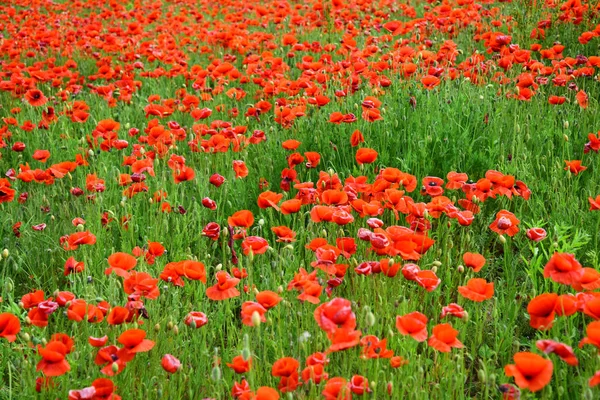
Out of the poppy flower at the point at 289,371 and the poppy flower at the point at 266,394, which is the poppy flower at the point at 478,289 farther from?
the poppy flower at the point at 266,394

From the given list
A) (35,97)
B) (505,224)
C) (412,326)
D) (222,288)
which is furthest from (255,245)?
(35,97)

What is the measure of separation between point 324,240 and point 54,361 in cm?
100

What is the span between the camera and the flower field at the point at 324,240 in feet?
6.38

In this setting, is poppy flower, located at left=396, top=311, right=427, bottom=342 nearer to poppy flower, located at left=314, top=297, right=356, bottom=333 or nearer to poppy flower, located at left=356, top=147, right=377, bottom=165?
poppy flower, located at left=314, top=297, right=356, bottom=333

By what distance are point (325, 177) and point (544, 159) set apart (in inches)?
51.6

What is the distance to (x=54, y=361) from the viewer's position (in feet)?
5.92

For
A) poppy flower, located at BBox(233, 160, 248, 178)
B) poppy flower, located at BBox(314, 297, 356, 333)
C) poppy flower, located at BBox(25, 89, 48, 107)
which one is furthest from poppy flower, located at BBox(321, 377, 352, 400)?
poppy flower, located at BBox(25, 89, 48, 107)

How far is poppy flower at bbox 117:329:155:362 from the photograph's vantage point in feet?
6.04

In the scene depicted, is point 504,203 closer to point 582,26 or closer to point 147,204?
point 147,204

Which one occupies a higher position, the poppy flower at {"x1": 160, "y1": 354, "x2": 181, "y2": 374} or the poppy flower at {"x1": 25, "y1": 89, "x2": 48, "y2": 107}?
the poppy flower at {"x1": 25, "y1": 89, "x2": 48, "y2": 107}

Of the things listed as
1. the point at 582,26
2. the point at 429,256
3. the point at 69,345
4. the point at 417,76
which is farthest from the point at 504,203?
the point at 582,26

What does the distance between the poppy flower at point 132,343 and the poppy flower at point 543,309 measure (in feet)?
3.63

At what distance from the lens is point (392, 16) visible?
8031 millimetres

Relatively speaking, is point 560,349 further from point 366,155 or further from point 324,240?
point 366,155
